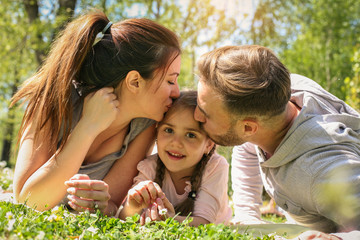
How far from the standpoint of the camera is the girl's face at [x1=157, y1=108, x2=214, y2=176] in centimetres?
333

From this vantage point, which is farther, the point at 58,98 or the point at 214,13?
the point at 214,13

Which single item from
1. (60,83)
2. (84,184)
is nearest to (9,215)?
(84,184)

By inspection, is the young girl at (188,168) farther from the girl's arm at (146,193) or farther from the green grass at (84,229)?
the green grass at (84,229)

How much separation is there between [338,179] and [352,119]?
0.77m

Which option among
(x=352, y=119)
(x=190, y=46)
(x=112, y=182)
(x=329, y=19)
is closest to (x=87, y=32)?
(x=112, y=182)

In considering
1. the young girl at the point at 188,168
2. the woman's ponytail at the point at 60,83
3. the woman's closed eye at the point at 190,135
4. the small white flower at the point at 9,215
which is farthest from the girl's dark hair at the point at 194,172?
the small white flower at the point at 9,215

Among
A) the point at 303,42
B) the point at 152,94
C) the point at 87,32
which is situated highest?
the point at 87,32

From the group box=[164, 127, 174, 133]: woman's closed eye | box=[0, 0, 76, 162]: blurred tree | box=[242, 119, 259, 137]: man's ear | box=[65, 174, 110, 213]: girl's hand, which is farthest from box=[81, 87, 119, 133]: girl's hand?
box=[0, 0, 76, 162]: blurred tree

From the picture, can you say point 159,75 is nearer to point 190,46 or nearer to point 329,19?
point 190,46

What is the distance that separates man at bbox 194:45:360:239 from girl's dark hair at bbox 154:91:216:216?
0.19 metres

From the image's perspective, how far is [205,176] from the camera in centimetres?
348

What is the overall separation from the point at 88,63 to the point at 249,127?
5.32 feet

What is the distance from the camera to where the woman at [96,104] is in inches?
124

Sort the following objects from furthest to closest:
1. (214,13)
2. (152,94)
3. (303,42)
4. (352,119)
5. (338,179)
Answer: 1. (303,42)
2. (214,13)
3. (152,94)
4. (352,119)
5. (338,179)
